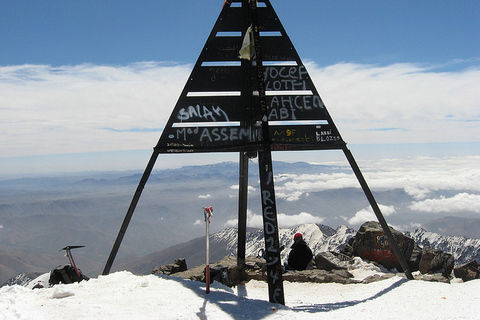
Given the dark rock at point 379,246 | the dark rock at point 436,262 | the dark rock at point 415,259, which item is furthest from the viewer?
the dark rock at point 379,246

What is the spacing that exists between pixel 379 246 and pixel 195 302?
33.9 feet

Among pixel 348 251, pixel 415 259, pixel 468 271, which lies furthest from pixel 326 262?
pixel 468 271

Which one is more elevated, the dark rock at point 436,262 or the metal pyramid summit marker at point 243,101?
the metal pyramid summit marker at point 243,101

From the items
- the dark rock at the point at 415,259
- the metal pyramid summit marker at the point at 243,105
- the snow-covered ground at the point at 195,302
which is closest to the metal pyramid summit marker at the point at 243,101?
the metal pyramid summit marker at the point at 243,105

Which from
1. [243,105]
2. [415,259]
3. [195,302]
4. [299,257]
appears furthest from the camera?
[415,259]

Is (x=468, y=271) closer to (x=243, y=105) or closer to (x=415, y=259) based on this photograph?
(x=415, y=259)

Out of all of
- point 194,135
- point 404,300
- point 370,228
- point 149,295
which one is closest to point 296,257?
point 370,228

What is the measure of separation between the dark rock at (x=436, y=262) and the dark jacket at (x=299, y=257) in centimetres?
446

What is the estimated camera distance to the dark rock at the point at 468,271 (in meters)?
→ 12.9

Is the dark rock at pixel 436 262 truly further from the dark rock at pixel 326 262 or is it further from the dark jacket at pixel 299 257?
the dark jacket at pixel 299 257

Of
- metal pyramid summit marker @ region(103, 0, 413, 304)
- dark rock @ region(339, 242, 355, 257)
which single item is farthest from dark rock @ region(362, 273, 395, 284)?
dark rock @ region(339, 242, 355, 257)

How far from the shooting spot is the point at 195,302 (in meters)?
7.11

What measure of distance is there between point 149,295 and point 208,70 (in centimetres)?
652

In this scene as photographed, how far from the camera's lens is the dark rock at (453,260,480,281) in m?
12.9
